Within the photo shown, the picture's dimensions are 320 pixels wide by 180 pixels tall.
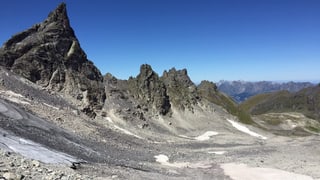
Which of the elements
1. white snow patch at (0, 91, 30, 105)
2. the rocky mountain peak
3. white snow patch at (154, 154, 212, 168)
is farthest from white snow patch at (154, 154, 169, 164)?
the rocky mountain peak

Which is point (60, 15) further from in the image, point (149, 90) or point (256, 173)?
point (256, 173)

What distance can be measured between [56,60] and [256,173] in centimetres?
4605

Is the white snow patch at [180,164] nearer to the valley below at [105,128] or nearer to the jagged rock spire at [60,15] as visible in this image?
the valley below at [105,128]

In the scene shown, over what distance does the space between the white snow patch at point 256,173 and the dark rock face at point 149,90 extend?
157 ft

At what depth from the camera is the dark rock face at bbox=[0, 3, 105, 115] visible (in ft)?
212

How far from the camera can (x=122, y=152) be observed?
44094mm

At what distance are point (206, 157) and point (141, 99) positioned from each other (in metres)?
43.3

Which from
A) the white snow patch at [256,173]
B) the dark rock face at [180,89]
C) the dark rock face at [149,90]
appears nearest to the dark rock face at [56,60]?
the dark rock face at [149,90]

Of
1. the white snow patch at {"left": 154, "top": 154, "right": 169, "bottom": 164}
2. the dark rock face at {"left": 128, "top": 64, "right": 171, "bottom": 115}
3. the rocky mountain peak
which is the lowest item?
the white snow patch at {"left": 154, "top": 154, "right": 169, "bottom": 164}

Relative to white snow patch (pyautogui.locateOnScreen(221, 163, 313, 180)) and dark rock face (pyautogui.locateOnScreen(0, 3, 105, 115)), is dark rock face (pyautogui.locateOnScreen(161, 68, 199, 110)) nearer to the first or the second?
dark rock face (pyautogui.locateOnScreen(0, 3, 105, 115))

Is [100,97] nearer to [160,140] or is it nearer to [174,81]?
[160,140]

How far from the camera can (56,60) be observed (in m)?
68.9

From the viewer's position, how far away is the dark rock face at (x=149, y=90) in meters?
91.9

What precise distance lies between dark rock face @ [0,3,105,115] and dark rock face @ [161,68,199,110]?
105 ft
